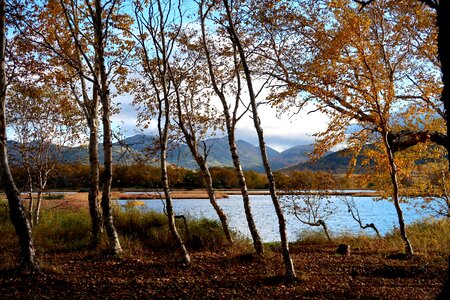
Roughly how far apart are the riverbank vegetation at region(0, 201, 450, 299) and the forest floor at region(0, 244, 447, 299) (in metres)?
0.02

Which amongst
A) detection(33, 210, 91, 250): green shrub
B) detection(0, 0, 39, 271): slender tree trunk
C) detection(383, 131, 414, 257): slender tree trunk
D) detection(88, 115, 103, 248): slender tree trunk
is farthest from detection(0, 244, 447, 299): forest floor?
detection(33, 210, 91, 250): green shrub

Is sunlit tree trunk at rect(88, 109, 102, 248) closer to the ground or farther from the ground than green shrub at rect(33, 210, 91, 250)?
farther from the ground

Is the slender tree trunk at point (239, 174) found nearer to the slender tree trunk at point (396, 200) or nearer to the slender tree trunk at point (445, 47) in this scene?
the slender tree trunk at point (396, 200)

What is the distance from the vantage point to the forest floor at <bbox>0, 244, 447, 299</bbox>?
6.80 meters

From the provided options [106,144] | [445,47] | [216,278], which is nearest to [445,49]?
[445,47]

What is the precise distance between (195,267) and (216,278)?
127 cm

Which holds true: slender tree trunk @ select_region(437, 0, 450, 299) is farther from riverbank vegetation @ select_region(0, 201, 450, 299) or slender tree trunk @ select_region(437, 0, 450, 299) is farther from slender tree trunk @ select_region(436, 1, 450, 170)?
riverbank vegetation @ select_region(0, 201, 450, 299)

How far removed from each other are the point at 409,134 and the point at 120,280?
441 inches

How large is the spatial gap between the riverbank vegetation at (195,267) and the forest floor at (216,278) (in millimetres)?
21

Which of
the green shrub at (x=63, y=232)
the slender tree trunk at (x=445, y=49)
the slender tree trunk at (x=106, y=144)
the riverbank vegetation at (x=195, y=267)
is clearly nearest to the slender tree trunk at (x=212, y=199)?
the riverbank vegetation at (x=195, y=267)

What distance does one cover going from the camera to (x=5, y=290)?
6.58 metres

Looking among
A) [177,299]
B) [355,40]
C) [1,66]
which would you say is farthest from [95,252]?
[355,40]

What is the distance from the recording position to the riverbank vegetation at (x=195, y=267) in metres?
7.00

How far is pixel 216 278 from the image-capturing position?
8.12 m
